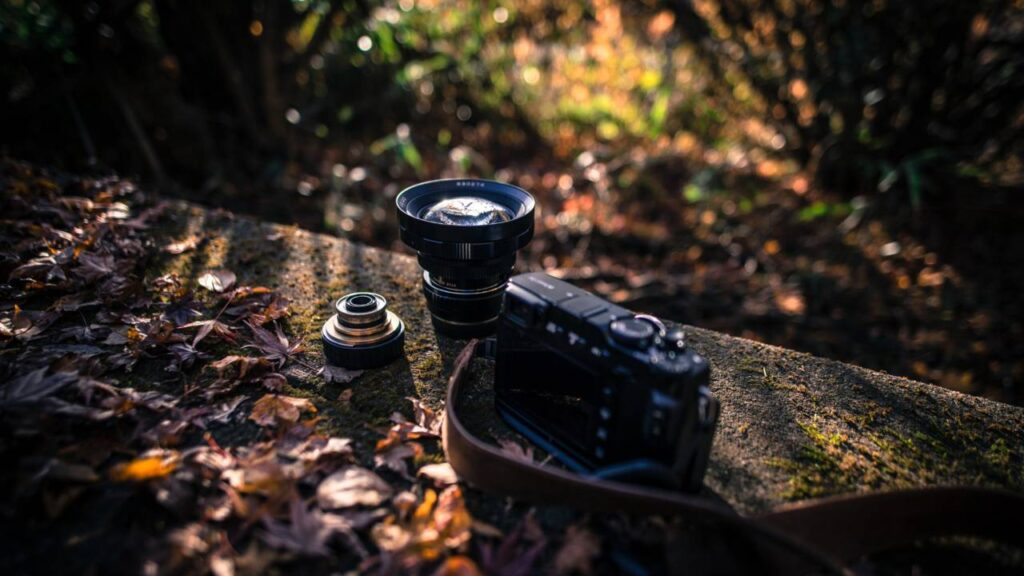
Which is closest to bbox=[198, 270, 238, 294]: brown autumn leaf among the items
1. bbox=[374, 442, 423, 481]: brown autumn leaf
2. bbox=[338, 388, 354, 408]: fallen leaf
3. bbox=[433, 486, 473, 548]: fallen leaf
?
bbox=[338, 388, 354, 408]: fallen leaf

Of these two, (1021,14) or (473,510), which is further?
(1021,14)

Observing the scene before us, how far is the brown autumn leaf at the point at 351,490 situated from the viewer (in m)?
1.40

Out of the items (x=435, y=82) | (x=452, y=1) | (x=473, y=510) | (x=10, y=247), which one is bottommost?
(x=473, y=510)

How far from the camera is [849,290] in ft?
12.6

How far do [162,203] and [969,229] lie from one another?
5498 mm

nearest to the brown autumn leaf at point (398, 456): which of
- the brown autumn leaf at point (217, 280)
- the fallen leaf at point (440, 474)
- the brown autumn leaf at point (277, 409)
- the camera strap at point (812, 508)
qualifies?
the fallen leaf at point (440, 474)

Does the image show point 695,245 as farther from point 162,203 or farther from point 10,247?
point 10,247

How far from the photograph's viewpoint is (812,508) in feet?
4.47

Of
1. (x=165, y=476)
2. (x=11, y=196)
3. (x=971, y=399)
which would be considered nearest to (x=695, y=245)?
(x=971, y=399)

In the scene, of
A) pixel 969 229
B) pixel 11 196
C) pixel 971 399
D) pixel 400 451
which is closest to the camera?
pixel 400 451

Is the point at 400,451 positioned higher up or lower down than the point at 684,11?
lower down

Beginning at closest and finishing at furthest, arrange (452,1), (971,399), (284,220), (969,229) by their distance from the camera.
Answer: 1. (971,399)
2. (284,220)
3. (969,229)
4. (452,1)

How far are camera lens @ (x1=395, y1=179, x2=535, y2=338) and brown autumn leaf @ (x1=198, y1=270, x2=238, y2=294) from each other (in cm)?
85

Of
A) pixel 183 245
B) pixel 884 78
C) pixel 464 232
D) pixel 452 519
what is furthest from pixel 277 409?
pixel 884 78
